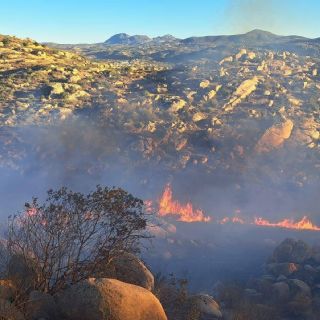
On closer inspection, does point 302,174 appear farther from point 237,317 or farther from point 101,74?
point 101,74

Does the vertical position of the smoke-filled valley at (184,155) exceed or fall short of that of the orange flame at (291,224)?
it exceeds it

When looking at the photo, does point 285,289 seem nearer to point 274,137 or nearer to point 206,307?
point 206,307

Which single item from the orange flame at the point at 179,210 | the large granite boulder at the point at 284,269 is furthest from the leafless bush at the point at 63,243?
the orange flame at the point at 179,210

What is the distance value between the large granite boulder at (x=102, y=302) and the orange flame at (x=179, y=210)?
51.4ft

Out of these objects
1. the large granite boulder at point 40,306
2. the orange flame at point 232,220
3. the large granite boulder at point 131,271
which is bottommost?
the orange flame at point 232,220

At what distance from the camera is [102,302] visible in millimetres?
9000

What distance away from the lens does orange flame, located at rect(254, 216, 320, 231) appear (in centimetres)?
2539

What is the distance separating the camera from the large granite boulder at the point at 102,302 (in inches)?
352

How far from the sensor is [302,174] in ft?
91.6

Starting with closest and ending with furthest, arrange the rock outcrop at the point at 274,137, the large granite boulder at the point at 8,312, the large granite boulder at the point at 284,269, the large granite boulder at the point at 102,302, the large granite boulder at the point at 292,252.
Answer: the large granite boulder at the point at 8,312
the large granite boulder at the point at 102,302
the large granite boulder at the point at 284,269
the large granite boulder at the point at 292,252
the rock outcrop at the point at 274,137

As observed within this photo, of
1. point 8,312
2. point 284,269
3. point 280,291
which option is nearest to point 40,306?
point 8,312

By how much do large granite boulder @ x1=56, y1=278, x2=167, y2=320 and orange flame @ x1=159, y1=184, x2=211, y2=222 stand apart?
51.4 ft

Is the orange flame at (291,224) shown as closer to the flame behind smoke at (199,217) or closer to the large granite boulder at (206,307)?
the flame behind smoke at (199,217)

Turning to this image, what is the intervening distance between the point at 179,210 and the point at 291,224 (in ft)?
19.6
